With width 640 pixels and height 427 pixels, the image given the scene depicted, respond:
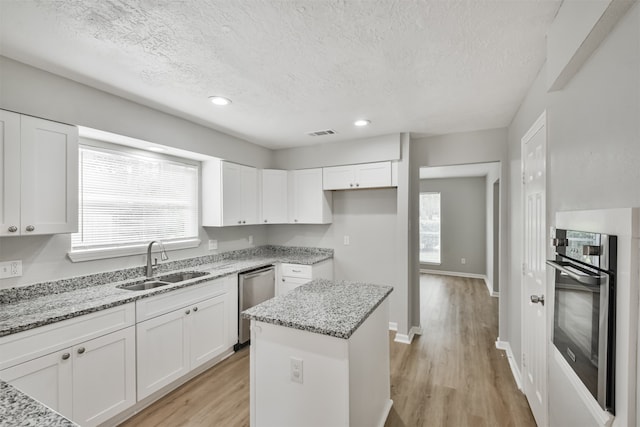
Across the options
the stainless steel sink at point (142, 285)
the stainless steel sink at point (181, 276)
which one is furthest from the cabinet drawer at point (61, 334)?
the stainless steel sink at point (181, 276)

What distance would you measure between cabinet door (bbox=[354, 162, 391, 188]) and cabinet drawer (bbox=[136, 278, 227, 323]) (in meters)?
2.06

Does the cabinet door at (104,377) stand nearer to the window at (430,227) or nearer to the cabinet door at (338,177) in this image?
the cabinet door at (338,177)

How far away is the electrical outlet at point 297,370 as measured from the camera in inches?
62.1

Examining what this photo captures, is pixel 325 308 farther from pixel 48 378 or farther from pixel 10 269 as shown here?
pixel 10 269

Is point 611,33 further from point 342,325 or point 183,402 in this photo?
point 183,402

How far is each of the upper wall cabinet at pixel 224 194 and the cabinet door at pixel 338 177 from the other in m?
1.09

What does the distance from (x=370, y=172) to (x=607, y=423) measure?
2999 millimetres

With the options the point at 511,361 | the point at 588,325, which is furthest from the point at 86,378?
the point at 511,361

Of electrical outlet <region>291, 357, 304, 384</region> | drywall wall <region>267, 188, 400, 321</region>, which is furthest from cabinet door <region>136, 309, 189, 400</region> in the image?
drywall wall <region>267, 188, 400, 321</region>

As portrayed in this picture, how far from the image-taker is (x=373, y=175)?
364 cm

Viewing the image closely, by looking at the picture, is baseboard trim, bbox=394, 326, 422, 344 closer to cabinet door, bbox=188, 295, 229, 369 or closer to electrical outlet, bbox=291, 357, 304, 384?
cabinet door, bbox=188, 295, 229, 369

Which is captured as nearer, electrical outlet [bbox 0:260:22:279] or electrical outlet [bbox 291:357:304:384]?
electrical outlet [bbox 291:357:304:384]

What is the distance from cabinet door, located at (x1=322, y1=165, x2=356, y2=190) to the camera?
149 inches

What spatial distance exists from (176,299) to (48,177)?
1284 mm
